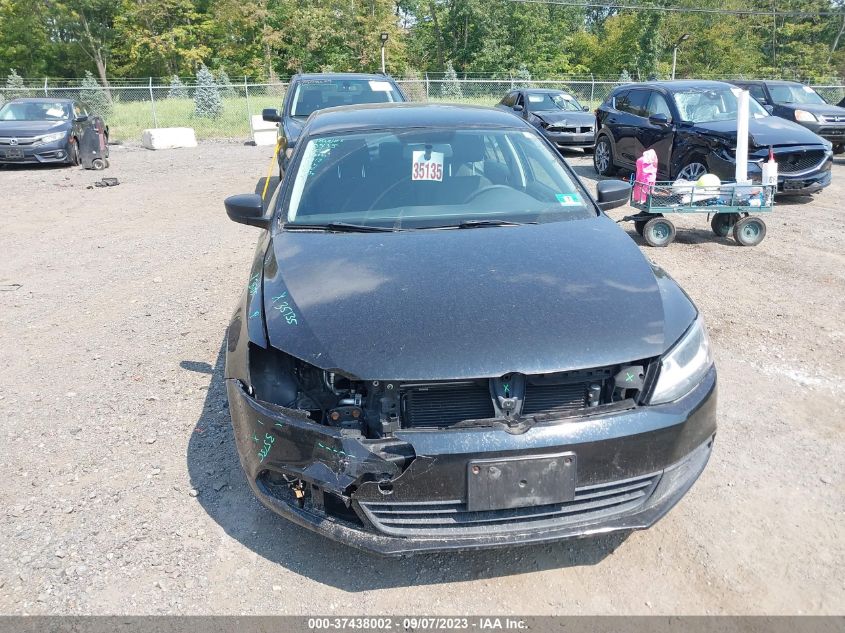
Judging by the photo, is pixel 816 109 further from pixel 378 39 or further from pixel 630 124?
pixel 378 39

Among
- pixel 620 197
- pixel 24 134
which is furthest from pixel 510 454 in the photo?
pixel 24 134

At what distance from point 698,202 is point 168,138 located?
16.4 metres

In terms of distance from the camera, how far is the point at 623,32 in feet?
166

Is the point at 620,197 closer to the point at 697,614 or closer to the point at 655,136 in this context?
the point at 697,614

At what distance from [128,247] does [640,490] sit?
22.6 ft

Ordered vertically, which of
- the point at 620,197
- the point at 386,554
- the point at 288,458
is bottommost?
the point at 386,554

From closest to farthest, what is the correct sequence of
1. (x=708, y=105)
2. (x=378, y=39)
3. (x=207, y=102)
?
1. (x=708, y=105)
2. (x=207, y=102)
3. (x=378, y=39)

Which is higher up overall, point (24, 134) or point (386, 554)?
point (24, 134)

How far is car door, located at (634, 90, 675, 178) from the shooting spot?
979 cm

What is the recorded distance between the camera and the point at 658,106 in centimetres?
1034

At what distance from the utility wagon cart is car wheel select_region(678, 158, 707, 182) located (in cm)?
227

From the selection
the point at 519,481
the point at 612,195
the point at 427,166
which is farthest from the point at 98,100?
the point at 519,481

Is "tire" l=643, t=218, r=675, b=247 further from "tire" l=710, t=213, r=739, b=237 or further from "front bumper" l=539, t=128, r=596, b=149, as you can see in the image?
"front bumper" l=539, t=128, r=596, b=149

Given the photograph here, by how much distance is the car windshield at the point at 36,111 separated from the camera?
48.5ft
